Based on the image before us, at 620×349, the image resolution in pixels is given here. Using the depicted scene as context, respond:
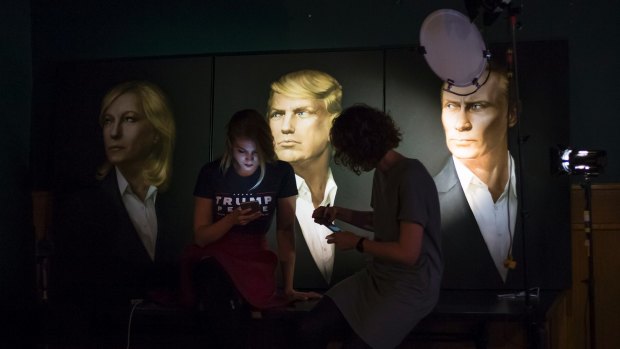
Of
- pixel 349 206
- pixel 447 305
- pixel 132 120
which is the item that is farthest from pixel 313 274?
pixel 132 120

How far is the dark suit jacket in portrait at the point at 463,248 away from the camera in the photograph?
4426 millimetres

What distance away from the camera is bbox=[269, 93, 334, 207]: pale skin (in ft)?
15.4

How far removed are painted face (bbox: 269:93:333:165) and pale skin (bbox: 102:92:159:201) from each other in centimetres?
83

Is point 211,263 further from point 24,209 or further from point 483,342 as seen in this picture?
point 24,209

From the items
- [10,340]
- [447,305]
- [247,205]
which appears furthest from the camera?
[10,340]

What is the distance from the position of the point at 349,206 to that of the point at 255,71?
3.29 feet

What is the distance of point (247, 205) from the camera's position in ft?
11.8

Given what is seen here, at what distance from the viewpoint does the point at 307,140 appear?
15.4 feet

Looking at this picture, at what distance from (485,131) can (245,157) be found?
57.4 inches

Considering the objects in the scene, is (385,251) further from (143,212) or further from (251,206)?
(143,212)

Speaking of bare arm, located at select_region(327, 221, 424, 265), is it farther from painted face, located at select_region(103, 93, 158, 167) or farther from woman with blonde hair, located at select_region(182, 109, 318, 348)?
painted face, located at select_region(103, 93, 158, 167)

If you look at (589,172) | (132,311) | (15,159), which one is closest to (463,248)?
(589,172)

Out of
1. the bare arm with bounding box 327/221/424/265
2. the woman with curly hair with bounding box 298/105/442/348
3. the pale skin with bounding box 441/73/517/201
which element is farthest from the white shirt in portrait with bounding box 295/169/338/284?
the bare arm with bounding box 327/221/424/265

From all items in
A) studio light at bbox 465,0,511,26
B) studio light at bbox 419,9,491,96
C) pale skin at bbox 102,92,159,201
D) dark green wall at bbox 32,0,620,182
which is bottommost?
pale skin at bbox 102,92,159,201
